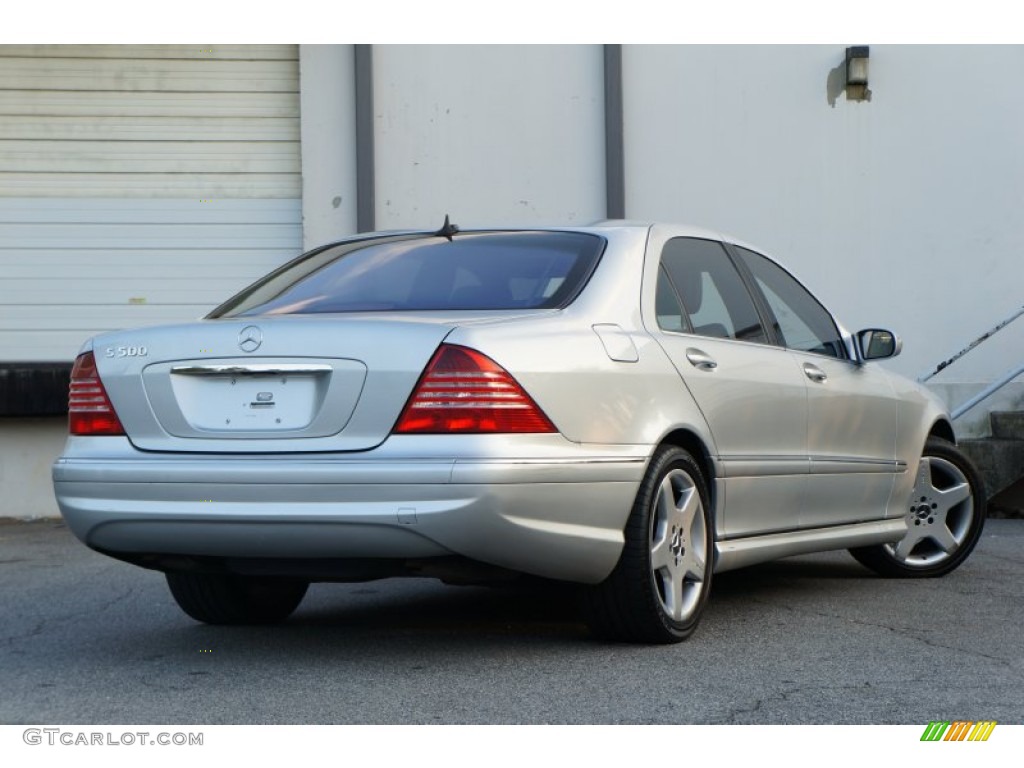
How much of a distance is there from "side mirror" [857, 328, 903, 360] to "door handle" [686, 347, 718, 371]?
1413 mm

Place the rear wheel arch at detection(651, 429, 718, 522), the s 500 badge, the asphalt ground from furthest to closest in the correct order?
the rear wheel arch at detection(651, 429, 718, 522) < the s 500 badge < the asphalt ground

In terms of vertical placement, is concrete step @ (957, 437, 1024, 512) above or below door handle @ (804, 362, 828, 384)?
below

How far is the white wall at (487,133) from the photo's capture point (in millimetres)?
12266

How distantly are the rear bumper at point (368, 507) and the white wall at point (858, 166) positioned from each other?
7.45 metres

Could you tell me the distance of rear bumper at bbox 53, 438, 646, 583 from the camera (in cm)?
470

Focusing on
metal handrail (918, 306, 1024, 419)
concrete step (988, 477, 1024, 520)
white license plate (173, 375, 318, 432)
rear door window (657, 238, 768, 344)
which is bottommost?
concrete step (988, 477, 1024, 520)

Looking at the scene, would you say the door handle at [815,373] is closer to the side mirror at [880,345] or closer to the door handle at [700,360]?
the side mirror at [880,345]

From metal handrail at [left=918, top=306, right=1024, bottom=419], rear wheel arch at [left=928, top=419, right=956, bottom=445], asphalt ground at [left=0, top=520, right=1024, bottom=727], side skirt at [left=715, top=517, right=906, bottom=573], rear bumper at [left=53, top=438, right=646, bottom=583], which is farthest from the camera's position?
metal handrail at [left=918, top=306, right=1024, bottom=419]

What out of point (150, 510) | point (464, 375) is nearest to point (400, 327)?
point (464, 375)

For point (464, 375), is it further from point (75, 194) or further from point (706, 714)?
point (75, 194)

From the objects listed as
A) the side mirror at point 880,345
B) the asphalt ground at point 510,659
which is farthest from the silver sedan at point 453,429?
the side mirror at point 880,345
